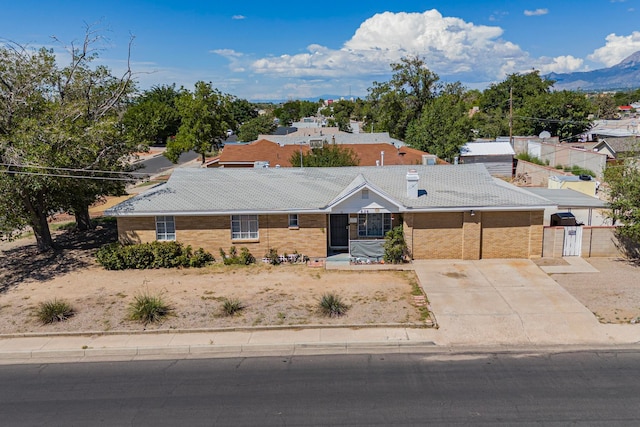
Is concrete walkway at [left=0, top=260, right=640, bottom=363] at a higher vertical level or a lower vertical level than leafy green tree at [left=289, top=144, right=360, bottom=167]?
lower

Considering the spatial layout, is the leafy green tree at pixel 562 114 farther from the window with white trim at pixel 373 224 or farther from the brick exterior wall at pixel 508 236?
the window with white trim at pixel 373 224

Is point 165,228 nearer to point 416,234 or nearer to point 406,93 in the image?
point 416,234

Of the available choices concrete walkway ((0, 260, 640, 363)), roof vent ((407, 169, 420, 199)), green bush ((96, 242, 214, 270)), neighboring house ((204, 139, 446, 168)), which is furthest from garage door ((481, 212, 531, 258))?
neighboring house ((204, 139, 446, 168))

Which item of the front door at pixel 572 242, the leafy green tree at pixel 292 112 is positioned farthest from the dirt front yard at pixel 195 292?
the leafy green tree at pixel 292 112

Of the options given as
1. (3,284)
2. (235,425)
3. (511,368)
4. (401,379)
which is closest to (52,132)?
(3,284)

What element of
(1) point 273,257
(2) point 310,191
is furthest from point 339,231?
(1) point 273,257

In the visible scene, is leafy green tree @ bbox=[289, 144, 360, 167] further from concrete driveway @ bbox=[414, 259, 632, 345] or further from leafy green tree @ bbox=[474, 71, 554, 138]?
leafy green tree @ bbox=[474, 71, 554, 138]

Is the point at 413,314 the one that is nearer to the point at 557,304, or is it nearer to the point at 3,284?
the point at 557,304
